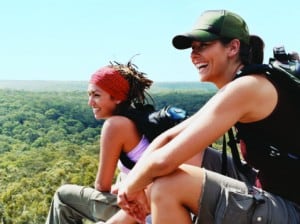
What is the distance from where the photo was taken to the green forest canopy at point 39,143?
2561cm

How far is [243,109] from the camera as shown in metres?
2.24

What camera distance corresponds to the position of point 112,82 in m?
3.56

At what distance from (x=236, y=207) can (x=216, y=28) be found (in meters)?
0.81

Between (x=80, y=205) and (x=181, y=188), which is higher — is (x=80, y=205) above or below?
below

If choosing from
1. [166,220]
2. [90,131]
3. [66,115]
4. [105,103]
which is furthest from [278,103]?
[66,115]

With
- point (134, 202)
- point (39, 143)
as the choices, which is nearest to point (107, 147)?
point (134, 202)

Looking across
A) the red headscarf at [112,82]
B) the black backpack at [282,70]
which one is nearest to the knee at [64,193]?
the red headscarf at [112,82]

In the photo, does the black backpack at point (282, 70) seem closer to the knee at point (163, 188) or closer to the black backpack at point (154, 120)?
the knee at point (163, 188)

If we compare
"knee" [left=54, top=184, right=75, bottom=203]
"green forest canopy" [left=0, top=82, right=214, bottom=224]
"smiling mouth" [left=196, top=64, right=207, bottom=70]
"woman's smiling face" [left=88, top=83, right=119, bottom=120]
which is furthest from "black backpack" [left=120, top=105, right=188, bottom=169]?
"green forest canopy" [left=0, top=82, right=214, bottom=224]

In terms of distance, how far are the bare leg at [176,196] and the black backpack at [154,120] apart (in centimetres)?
101

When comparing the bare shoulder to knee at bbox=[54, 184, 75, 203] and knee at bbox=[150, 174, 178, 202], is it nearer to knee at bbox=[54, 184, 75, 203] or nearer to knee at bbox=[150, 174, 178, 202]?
knee at bbox=[54, 184, 75, 203]

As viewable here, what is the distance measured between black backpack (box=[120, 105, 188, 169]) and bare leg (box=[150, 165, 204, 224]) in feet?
3.30

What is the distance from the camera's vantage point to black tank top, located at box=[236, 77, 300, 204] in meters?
2.27

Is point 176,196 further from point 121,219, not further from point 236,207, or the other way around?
point 121,219
